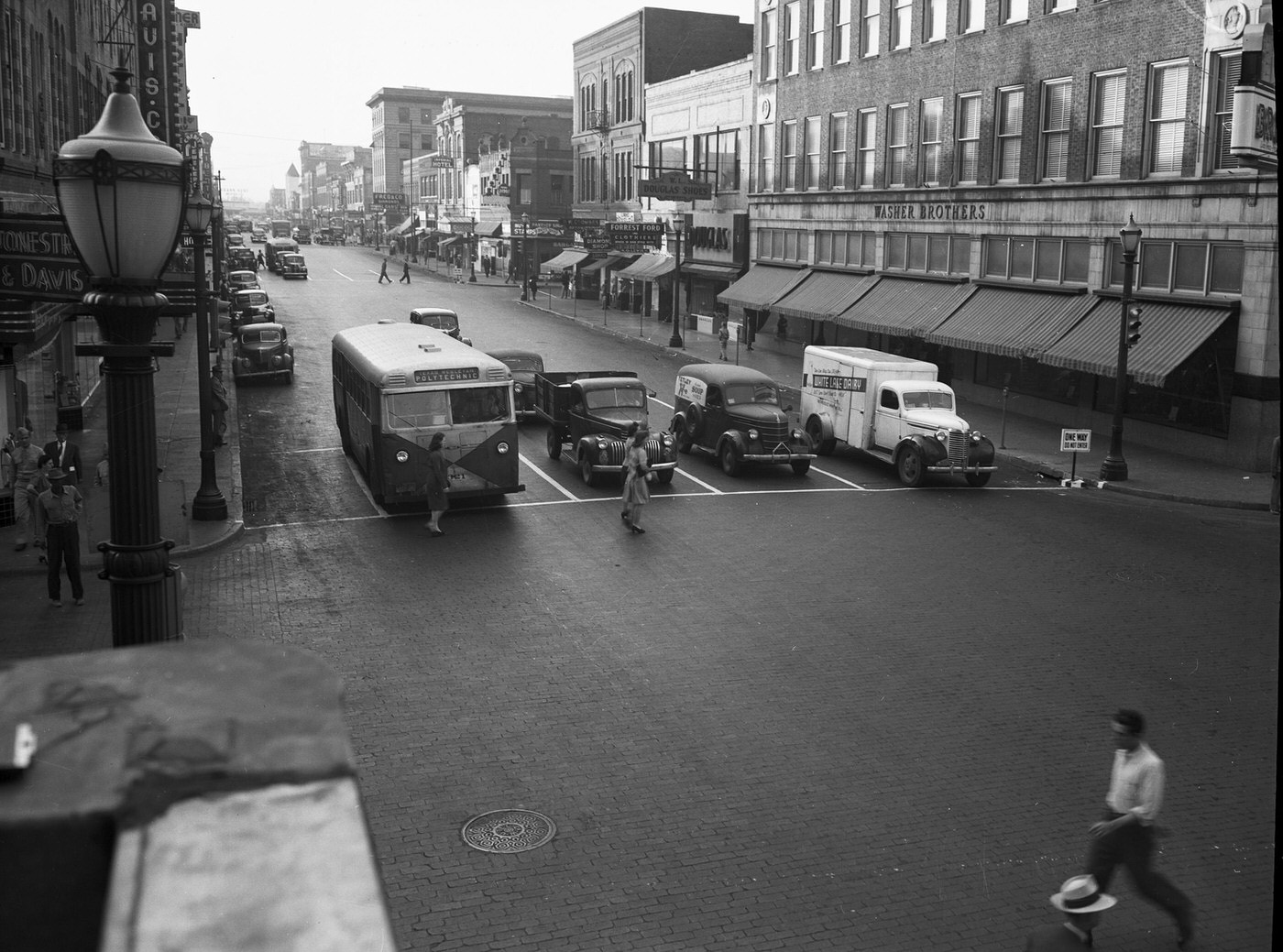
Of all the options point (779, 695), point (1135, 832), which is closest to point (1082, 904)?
point (1135, 832)

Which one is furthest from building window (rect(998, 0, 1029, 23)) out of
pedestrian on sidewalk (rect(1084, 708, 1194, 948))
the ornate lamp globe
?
the ornate lamp globe

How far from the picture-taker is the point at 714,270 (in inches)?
2125

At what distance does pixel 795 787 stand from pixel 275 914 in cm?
926

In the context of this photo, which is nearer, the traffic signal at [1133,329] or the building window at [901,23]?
the traffic signal at [1133,329]

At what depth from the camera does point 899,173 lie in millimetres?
40188

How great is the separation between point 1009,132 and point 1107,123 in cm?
411

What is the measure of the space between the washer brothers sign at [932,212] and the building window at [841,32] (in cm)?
590

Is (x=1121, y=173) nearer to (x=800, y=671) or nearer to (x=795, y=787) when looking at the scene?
(x=800, y=671)

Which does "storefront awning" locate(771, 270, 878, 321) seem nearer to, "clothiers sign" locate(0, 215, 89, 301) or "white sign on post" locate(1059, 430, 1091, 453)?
"white sign on post" locate(1059, 430, 1091, 453)

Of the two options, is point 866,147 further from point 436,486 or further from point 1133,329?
point 436,486

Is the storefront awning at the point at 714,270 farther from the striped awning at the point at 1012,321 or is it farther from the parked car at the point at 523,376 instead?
the parked car at the point at 523,376

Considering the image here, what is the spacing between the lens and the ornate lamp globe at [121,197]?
5.16 metres

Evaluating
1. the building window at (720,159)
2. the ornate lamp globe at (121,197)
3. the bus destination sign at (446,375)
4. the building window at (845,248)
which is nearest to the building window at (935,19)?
the building window at (845,248)

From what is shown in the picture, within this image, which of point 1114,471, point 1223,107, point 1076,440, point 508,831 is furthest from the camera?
point 1223,107
